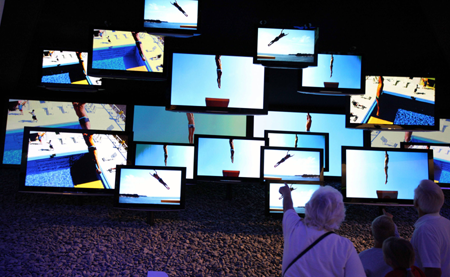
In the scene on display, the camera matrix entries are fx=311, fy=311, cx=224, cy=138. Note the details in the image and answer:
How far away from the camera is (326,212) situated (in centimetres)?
141

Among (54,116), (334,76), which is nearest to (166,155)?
(54,116)

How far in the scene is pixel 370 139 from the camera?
4.53 meters

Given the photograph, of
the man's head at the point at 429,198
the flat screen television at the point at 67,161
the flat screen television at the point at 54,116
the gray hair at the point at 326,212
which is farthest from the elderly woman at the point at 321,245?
the flat screen television at the point at 54,116

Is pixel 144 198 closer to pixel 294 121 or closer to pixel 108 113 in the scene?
pixel 108 113

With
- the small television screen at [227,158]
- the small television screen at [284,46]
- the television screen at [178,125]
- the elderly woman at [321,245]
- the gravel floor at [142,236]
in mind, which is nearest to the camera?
the elderly woman at [321,245]

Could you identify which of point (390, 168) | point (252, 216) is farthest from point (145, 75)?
point (390, 168)

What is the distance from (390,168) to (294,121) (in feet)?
5.06

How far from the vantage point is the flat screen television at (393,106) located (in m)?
3.69

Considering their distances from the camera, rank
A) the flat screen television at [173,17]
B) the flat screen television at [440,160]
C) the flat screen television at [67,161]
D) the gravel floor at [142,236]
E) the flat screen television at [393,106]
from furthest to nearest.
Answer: the flat screen television at [440,160] < the flat screen television at [393,106] < the flat screen television at [67,161] < the flat screen television at [173,17] < the gravel floor at [142,236]

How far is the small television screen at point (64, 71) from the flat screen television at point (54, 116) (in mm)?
552

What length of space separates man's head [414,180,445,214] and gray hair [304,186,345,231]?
711 millimetres

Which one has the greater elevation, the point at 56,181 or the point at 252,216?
the point at 56,181

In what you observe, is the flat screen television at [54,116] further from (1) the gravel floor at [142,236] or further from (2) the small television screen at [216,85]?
(2) the small television screen at [216,85]

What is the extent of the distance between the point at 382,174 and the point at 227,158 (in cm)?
163
